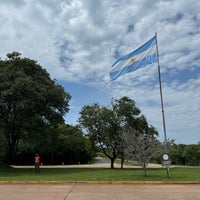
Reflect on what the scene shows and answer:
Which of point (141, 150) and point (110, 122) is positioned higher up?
point (110, 122)

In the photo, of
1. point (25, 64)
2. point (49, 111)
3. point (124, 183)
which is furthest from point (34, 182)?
point (25, 64)

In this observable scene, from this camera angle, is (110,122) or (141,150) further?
(110,122)

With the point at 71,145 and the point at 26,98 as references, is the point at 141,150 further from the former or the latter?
the point at 71,145

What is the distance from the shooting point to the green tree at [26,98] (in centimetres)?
2983

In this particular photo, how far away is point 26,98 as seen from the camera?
30.0 metres

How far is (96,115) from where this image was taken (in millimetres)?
42594

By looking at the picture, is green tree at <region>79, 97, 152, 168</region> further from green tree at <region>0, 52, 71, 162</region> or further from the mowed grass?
the mowed grass

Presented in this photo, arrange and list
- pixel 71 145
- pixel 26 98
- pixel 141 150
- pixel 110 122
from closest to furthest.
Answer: pixel 141 150 → pixel 26 98 → pixel 110 122 → pixel 71 145

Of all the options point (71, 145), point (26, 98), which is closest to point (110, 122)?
point (26, 98)

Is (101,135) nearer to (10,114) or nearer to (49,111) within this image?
(49,111)

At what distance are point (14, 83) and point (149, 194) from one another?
776 inches

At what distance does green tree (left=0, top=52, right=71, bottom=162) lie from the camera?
29828 millimetres

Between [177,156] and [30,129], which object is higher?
[177,156]

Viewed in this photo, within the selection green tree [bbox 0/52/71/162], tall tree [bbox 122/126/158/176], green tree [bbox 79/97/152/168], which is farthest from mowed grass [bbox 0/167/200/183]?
green tree [bbox 79/97/152/168]
